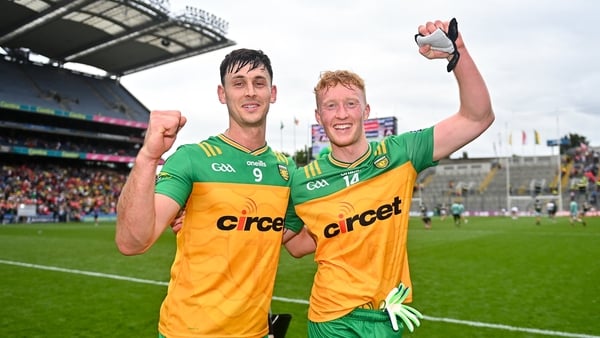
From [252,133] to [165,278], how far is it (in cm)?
845

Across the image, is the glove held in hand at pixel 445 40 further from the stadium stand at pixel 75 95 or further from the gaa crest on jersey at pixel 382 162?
the stadium stand at pixel 75 95

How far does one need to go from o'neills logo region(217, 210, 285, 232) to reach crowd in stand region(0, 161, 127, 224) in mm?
38320

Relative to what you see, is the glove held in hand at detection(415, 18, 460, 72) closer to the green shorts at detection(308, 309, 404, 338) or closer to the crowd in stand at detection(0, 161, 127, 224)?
the green shorts at detection(308, 309, 404, 338)

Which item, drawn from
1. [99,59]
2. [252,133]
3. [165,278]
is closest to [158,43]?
[99,59]

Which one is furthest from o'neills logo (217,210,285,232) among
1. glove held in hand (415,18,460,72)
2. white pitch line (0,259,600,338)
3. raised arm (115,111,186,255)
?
white pitch line (0,259,600,338)

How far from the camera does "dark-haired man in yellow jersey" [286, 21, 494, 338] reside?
8.79 ft

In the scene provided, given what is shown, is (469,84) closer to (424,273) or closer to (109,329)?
(109,329)

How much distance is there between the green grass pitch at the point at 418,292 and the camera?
A: 6.45 metres

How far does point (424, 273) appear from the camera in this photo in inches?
424

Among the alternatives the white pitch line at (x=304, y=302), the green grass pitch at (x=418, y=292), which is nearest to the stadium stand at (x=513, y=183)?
the green grass pitch at (x=418, y=292)

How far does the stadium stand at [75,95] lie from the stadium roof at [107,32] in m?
0.09

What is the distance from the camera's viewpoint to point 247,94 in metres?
2.80

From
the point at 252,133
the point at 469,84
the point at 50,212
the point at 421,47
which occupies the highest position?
the point at 421,47

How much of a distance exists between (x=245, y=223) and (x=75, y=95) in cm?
5738
